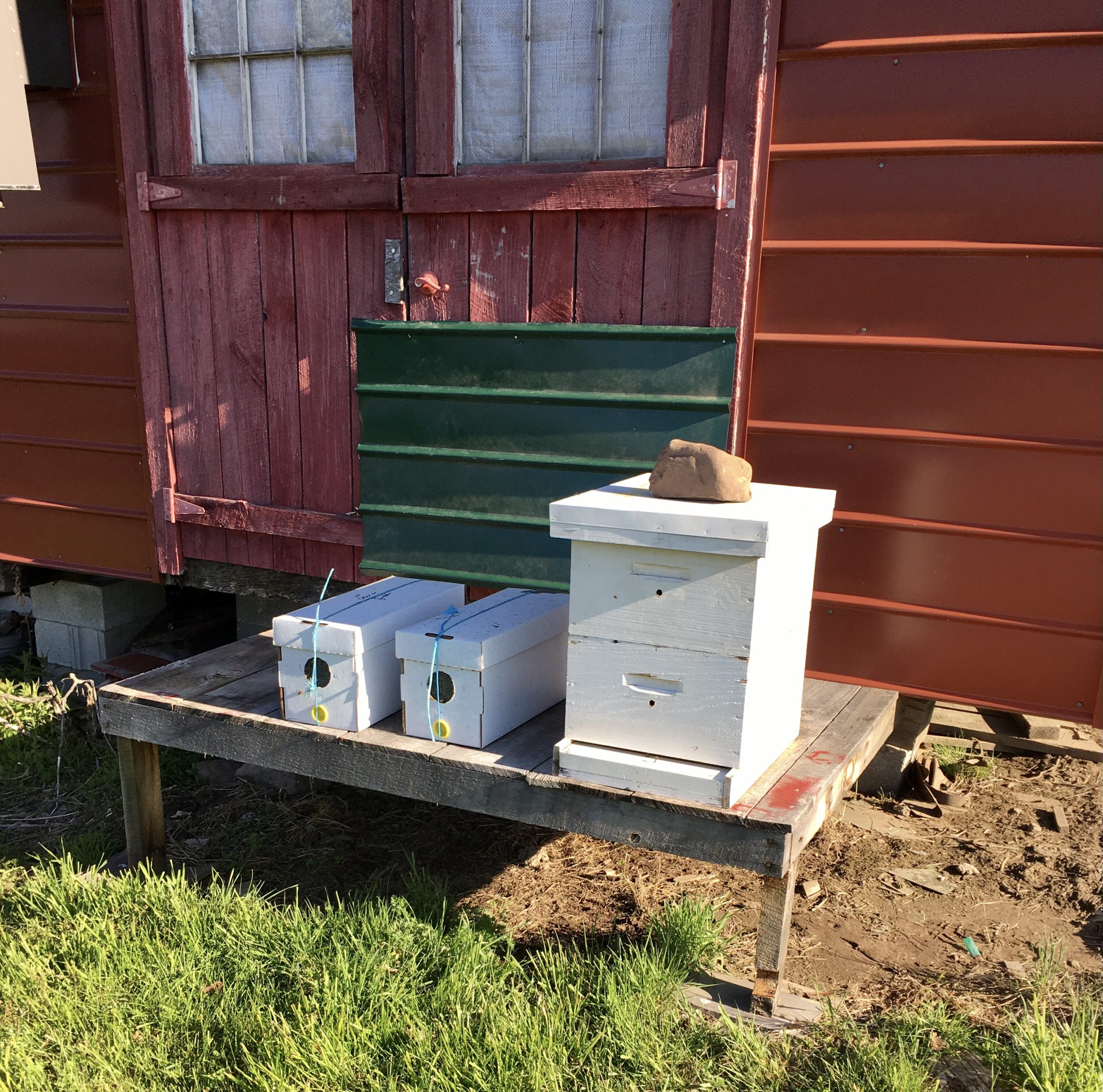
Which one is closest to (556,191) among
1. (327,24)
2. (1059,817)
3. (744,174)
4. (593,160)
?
(593,160)

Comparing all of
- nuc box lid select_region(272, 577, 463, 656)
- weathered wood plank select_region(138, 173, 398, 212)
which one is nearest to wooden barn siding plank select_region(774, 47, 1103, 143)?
weathered wood plank select_region(138, 173, 398, 212)

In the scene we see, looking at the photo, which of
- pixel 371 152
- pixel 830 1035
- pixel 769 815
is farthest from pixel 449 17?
pixel 830 1035

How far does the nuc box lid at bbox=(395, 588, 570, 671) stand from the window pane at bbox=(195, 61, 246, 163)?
2.33 metres

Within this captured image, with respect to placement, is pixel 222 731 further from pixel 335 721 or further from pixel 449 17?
pixel 449 17

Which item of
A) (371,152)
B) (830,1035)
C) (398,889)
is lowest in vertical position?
(398,889)

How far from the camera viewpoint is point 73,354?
16.4 feet

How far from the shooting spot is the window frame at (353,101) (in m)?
4.02

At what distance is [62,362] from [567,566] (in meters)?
2.79

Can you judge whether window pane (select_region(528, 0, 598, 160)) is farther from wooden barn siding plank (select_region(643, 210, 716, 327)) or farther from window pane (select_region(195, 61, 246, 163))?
window pane (select_region(195, 61, 246, 163))

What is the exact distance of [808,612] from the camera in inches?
124

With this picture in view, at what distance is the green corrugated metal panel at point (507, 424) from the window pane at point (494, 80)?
2.25ft

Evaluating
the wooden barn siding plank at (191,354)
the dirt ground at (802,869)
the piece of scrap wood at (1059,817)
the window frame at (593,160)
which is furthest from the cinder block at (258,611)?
the piece of scrap wood at (1059,817)

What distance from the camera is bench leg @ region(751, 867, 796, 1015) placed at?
9.22ft

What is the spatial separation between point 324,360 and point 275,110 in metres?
1.02
